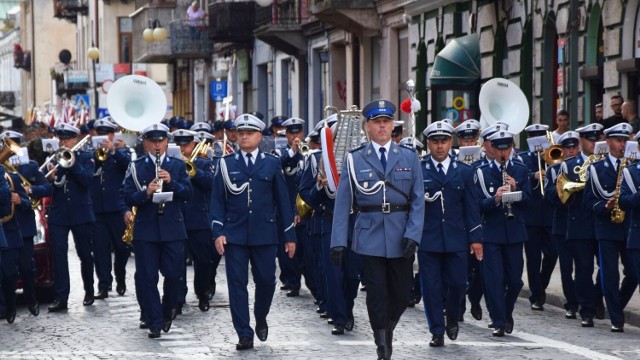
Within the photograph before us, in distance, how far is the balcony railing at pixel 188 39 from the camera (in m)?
53.7

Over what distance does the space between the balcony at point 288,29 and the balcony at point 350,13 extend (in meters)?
5.11

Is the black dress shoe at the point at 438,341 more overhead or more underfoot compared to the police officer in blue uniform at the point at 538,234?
more underfoot

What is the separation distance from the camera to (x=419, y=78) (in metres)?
34.7

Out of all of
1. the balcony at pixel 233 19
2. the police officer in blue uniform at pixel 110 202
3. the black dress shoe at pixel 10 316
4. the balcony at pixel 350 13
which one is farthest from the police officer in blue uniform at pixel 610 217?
the balcony at pixel 233 19

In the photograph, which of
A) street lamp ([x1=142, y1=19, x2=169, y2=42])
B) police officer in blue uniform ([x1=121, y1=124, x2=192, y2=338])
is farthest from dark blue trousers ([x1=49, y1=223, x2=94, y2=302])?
street lamp ([x1=142, y1=19, x2=169, y2=42])

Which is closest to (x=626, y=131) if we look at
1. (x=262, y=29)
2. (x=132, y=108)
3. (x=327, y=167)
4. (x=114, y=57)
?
(x=327, y=167)

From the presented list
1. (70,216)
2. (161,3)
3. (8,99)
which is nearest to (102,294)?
(70,216)

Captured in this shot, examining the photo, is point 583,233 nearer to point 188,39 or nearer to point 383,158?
point 383,158

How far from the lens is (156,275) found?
15.0m

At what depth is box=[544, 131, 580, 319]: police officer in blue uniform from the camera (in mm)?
16391

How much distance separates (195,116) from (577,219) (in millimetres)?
43820

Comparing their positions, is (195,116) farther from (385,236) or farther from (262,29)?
(385,236)

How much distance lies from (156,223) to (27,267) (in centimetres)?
220

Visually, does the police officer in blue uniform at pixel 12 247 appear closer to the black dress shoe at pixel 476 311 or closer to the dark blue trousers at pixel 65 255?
the dark blue trousers at pixel 65 255
